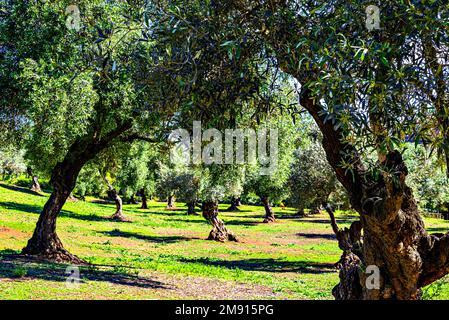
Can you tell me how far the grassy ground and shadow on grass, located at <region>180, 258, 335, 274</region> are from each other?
5cm

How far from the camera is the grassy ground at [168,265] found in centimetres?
1455

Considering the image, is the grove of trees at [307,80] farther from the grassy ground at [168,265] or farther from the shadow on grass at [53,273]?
the shadow on grass at [53,273]

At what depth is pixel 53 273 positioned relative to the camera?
52.2ft

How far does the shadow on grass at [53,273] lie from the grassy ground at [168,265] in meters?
0.03

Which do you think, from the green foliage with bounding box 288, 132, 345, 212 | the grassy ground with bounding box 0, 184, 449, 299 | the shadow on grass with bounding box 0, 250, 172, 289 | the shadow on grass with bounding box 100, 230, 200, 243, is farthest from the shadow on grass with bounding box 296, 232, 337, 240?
the shadow on grass with bounding box 0, 250, 172, 289

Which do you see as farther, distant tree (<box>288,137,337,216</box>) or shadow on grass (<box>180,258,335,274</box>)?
distant tree (<box>288,137,337,216</box>)

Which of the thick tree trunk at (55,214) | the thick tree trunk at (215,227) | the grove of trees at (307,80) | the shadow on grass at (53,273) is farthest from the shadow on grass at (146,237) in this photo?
the grove of trees at (307,80)

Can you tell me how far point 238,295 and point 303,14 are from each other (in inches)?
441

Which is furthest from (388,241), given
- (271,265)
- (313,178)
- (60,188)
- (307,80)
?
(271,265)

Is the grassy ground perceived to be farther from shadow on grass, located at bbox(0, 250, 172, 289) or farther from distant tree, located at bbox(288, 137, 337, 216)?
distant tree, located at bbox(288, 137, 337, 216)

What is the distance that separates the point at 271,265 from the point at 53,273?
45.5 feet

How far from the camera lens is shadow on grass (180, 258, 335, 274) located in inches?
983

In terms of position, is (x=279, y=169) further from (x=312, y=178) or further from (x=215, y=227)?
(x=312, y=178)
